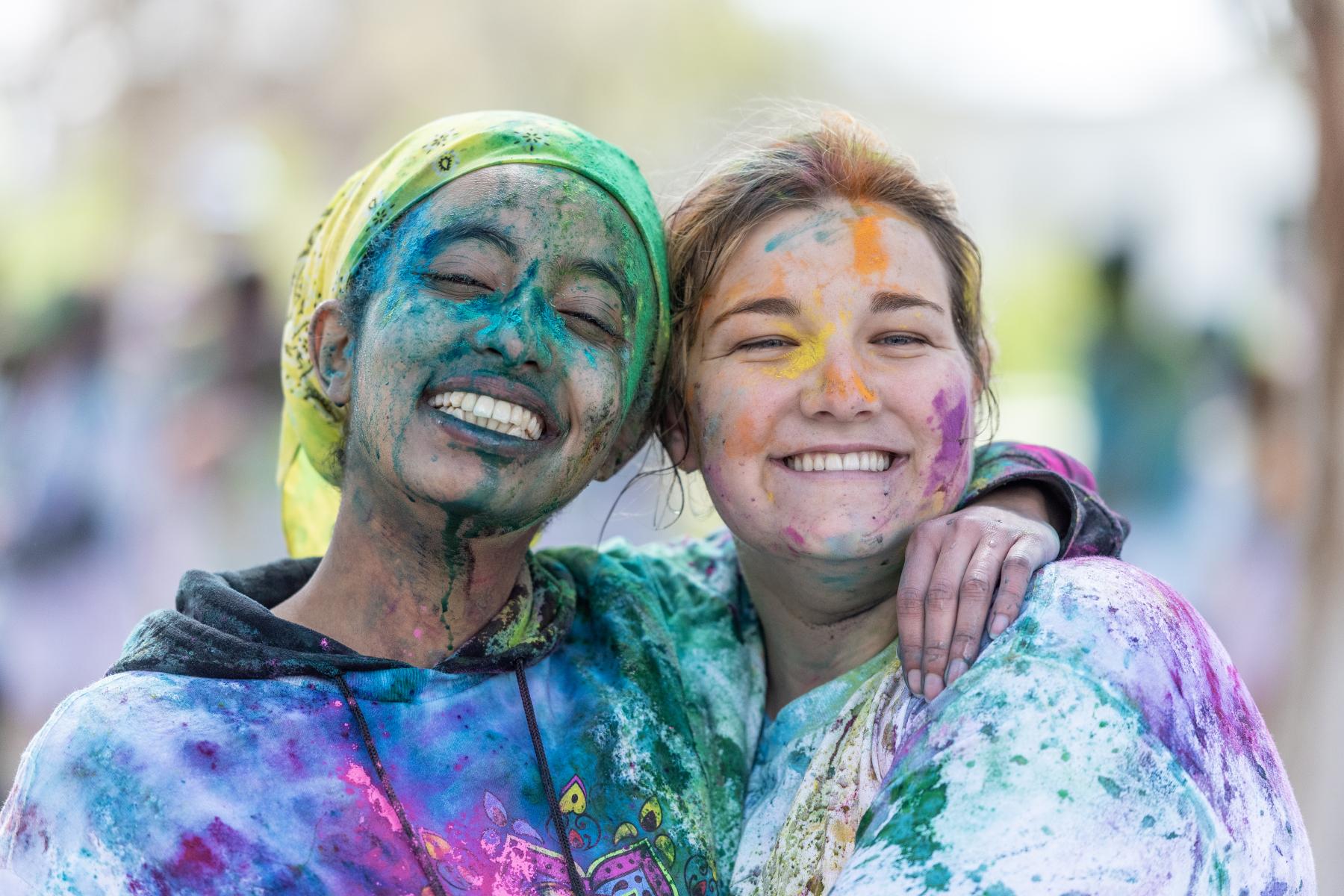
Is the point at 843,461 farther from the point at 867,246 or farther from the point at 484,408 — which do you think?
the point at 484,408

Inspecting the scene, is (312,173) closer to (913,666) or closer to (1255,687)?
(1255,687)

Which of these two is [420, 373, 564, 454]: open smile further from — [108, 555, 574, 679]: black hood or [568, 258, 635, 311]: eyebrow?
[108, 555, 574, 679]: black hood

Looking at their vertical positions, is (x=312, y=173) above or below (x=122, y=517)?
above

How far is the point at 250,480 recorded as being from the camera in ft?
22.2

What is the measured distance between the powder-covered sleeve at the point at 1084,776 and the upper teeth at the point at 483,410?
82cm

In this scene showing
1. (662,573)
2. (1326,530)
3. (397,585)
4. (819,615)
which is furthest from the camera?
(1326,530)

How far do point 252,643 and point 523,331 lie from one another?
667 millimetres

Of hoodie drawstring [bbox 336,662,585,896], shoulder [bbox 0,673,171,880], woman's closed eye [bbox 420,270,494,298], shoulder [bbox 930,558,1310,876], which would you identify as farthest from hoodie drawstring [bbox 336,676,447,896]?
shoulder [bbox 930,558,1310,876]

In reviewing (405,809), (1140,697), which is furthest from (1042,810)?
(405,809)

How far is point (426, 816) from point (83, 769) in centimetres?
50

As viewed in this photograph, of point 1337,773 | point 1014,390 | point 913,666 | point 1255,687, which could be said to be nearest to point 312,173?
point 1014,390

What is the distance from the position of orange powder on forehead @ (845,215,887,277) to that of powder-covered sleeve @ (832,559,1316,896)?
29.0 inches

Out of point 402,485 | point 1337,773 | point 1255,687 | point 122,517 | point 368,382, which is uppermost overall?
point 368,382

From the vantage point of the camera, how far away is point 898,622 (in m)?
2.09
